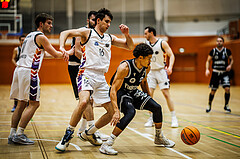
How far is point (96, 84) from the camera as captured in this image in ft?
14.7

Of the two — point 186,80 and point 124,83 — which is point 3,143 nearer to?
point 124,83

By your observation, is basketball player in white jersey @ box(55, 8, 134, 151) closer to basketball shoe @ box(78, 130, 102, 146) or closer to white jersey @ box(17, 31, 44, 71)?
basketball shoe @ box(78, 130, 102, 146)

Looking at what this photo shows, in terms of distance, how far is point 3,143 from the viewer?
15.7 feet

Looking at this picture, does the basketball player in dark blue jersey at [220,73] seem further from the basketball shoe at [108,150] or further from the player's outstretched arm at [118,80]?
the basketball shoe at [108,150]

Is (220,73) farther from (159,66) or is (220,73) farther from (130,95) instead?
(130,95)

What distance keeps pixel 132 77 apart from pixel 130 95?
0.31 m

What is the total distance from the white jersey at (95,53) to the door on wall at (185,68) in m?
21.3

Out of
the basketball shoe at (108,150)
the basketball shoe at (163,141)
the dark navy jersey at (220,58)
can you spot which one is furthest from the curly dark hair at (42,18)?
the dark navy jersey at (220,58)

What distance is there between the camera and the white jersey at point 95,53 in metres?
4.48

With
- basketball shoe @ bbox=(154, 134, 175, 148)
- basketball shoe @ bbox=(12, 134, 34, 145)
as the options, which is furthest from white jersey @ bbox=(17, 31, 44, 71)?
basketball shoe @ bbox=(154, 134, 175, 148)

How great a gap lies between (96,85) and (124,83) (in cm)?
42

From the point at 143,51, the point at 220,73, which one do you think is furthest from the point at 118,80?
the point at 220,73

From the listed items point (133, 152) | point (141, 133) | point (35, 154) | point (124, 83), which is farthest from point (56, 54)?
point (141, 133)

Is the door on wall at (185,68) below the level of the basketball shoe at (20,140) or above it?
above
